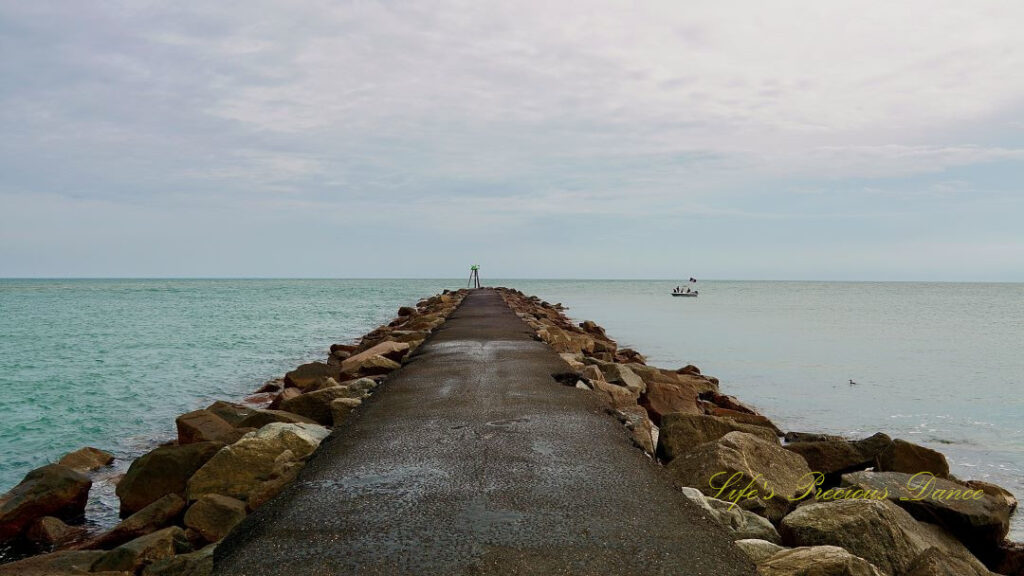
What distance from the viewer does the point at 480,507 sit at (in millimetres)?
3811

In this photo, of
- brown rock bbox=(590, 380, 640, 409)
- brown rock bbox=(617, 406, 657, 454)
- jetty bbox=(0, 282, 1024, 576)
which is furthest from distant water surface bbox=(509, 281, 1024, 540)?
brown rock bbox=(590, 380, 640, 409)

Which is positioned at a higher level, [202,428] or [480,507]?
[480,507]

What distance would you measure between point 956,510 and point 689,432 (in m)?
2.03

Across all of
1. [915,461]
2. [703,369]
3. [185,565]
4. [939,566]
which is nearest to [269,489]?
[185,565]

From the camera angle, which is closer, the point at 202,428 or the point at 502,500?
the point at 502,500

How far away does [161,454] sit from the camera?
6.20 m

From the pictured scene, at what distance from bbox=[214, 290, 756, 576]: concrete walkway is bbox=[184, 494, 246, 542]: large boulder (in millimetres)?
551

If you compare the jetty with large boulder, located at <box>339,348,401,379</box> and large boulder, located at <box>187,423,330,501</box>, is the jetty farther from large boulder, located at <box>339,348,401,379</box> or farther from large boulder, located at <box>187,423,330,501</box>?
large boulder, located at <box>339,348,401,379</box>

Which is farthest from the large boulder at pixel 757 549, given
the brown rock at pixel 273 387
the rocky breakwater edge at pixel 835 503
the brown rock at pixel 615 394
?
the brown rock at pixel 273 387

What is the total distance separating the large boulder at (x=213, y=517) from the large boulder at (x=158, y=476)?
4.38 feet

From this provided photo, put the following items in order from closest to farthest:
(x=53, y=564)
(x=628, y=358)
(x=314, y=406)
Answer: (x=53, y=564), (x=314, y=406), (x=628, y=358)

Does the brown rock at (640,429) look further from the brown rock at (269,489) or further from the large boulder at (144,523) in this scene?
the large boulder at (144,523)

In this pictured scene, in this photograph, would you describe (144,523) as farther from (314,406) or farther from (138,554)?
(314,406)

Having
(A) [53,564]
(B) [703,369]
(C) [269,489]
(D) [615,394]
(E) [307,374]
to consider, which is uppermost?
(D) [615,394]
